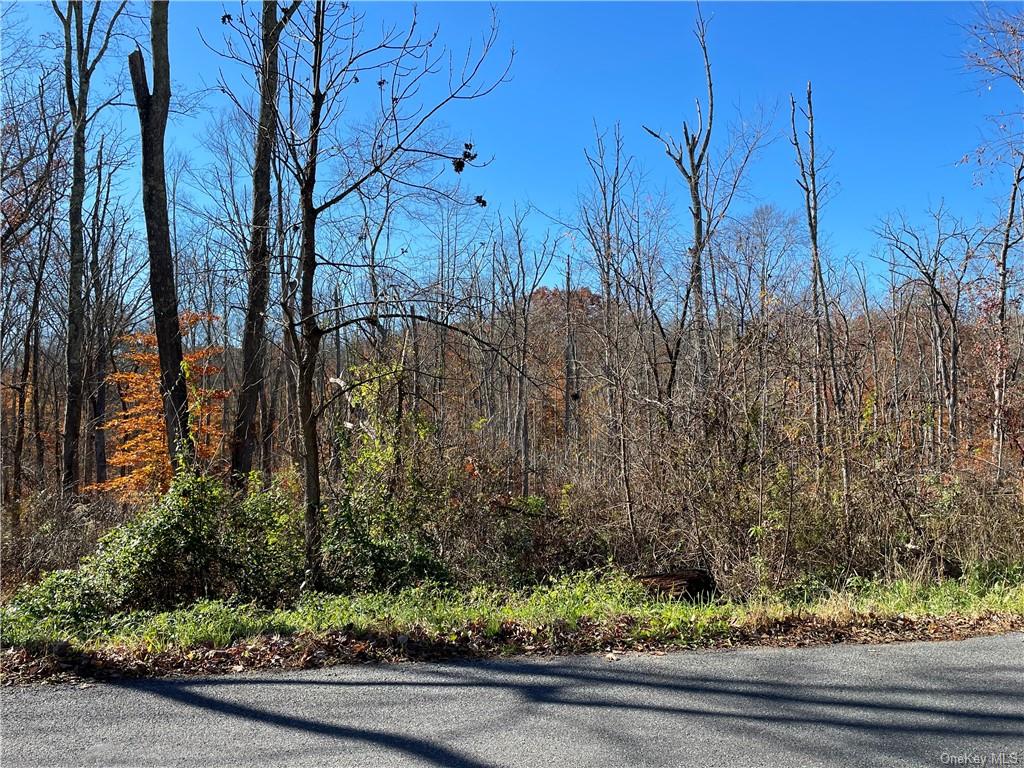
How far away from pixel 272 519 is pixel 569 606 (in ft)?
13.3

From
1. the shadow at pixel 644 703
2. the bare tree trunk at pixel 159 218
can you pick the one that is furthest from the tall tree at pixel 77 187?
the shadow at pixel 644 703

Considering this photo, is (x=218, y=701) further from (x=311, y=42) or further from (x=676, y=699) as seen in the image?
(x=311, y=42)

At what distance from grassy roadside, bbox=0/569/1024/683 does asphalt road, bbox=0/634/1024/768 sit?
0.28 metres

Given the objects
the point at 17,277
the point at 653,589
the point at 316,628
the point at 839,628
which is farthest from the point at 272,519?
the point at 17,277

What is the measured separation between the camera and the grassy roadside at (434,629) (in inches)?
186

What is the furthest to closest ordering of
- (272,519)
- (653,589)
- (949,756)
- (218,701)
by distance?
(272,519) < (653,589) < (218,701) < (949,756)

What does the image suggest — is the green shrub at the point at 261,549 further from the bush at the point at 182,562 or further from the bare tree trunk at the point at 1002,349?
the bare tree trunk at the point at 1002,349

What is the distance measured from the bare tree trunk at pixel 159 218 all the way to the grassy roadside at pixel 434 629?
16.0 ft

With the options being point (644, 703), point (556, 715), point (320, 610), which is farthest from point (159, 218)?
point (644, 703)

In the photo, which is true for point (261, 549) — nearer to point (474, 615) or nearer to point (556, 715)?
point (474, 615)

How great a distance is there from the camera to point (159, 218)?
11.0 m

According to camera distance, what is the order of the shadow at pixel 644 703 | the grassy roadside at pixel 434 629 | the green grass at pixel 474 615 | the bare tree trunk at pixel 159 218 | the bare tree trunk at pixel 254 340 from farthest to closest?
the bare tree trunk at pixel 159 218 → the bare tree trunk at pixel 254 340 → the green grass at pixel 474 615 → the grassy roadside at pixel 434 629 → the shadow at pixel 644 703

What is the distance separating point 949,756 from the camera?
3422 millimetres

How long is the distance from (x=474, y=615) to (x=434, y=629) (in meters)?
0.53
